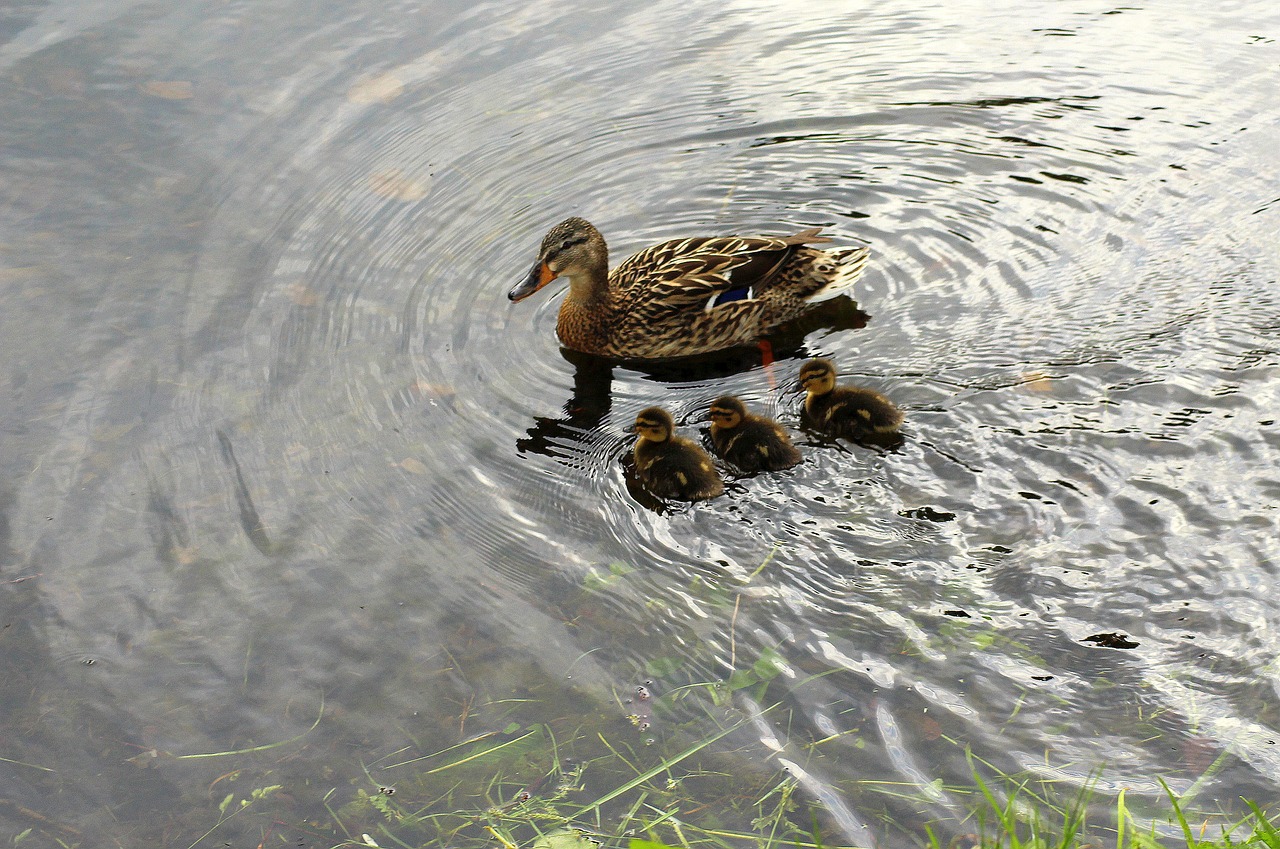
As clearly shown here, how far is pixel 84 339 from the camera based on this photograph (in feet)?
17.7

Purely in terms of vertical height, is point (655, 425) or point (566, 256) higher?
Result: point (566, 256)

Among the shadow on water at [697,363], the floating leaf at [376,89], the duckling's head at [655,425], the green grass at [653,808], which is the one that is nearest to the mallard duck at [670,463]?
the duckling's head at [655,425]

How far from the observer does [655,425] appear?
4.64 meters

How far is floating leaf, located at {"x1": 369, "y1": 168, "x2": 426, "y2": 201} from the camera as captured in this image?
6.48m

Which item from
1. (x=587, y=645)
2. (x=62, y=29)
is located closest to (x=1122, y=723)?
(x=587, y=645)

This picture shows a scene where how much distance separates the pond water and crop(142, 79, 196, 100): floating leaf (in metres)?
0.03

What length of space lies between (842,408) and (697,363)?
1158mm

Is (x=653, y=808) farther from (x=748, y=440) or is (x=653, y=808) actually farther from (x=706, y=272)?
(x=706, y=272)

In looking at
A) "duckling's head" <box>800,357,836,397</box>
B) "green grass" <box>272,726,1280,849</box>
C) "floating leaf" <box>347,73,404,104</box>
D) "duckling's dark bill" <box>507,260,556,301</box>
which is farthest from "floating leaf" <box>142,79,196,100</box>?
"green grass" <box>272,726,1280,849</box>

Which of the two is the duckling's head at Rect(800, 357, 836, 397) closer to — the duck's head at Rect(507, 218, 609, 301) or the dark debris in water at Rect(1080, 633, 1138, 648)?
the duck's head at Rect(507, 218, 609, 301)

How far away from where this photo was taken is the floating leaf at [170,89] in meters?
7.06

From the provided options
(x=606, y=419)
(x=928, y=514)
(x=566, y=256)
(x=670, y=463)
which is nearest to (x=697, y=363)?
(x=606, y=419)

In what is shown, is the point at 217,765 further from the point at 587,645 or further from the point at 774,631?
the point at 774,631

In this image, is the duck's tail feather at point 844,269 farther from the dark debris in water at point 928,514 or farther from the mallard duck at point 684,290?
the dark debris in water at point 928,514
